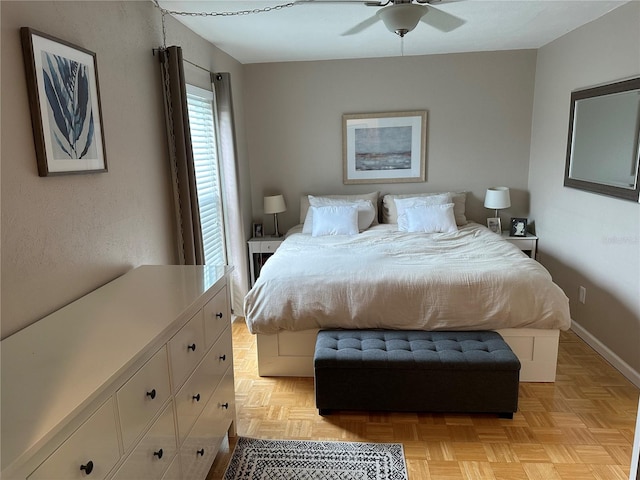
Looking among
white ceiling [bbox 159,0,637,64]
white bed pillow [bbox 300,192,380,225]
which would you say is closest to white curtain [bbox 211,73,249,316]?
white ceiling [bbox 159,0,637,64]

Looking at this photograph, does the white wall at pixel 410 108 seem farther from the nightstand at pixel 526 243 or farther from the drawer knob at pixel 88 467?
the drawer knob at pixel 88 467

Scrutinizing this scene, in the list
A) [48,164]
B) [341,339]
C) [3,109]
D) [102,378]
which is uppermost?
[3,109]

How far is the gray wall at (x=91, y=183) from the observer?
1.39 m

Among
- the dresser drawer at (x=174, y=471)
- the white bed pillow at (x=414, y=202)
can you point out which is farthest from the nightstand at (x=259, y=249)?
the dresser drawer at (x=174, y=471)

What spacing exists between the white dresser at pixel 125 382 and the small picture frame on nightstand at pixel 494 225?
9.97 ft

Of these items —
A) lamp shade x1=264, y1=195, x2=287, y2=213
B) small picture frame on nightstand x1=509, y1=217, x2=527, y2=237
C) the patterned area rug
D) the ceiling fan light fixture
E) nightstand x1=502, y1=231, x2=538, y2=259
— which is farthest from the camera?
lamp shade x1=264, y1=195, x2=287, y2=213

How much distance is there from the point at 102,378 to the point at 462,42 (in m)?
3.79

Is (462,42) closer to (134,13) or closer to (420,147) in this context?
(420,147)

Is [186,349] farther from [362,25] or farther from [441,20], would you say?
[441,20]

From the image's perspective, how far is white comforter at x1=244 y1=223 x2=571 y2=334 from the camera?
→ 8.37 ft

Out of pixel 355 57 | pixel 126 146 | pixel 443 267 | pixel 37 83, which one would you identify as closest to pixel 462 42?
pixel 355 57

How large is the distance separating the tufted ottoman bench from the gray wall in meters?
1.18

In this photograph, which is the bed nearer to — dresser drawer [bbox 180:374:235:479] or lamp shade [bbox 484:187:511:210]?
dresser drawer [bbox 180:374:235:479]

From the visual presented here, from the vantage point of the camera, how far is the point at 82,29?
176 cm
